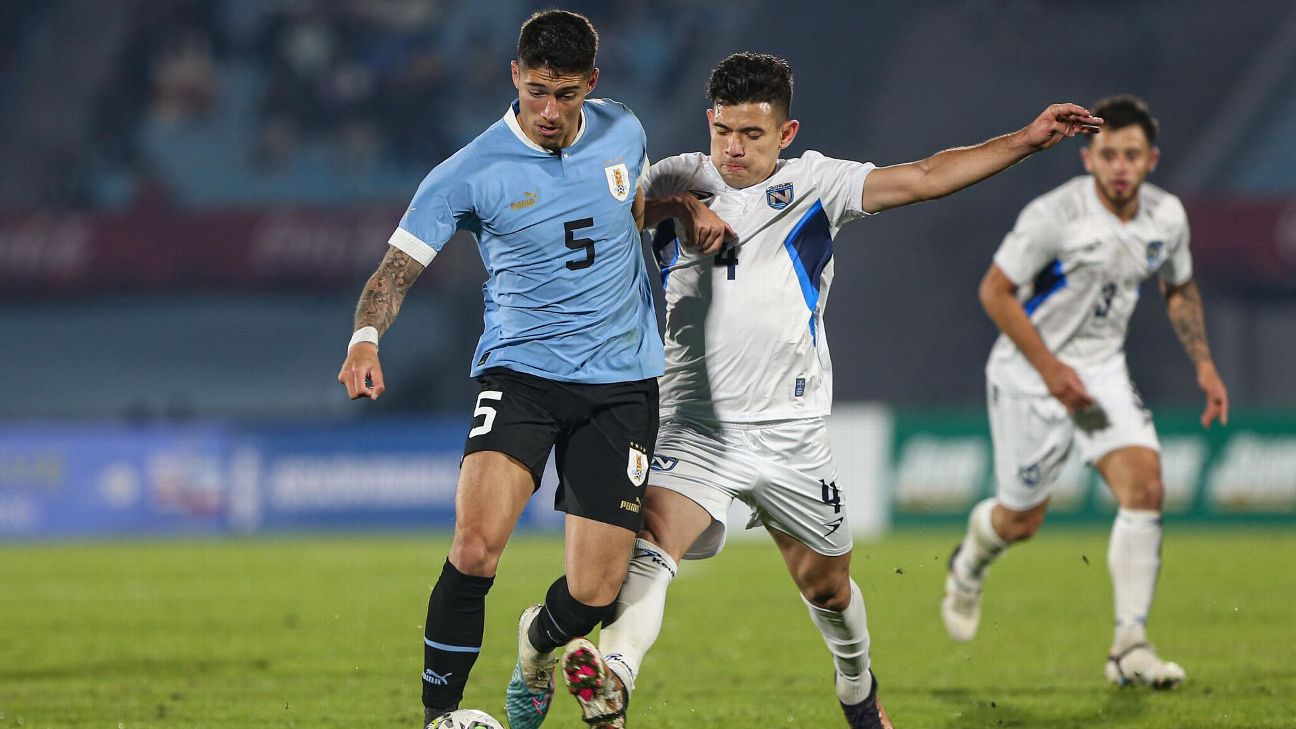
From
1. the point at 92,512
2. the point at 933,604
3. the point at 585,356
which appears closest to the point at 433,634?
the point at 585,356

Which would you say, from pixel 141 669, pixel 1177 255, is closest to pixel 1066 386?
pixel 1177 255

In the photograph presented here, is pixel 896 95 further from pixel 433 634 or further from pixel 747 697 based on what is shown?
pixel 433 634

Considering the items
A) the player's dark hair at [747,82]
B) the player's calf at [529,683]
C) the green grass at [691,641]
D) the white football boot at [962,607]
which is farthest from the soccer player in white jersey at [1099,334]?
the player's calf at [529,683]

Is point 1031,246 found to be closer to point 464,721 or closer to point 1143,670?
point 1143,670

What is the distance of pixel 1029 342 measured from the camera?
22.0ft

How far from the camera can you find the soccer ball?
4.35 metres

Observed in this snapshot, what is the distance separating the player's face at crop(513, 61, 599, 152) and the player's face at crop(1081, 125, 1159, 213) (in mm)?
2944

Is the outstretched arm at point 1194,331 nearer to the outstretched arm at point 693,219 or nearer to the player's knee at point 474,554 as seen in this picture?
the outstretched arm at point 693,219

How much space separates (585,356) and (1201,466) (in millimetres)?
11730

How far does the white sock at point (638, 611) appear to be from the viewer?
4402mm

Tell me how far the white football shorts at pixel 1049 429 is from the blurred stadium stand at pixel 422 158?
38.3 feet

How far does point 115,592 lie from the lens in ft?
36.6

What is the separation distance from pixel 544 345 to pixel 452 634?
912 millimetres

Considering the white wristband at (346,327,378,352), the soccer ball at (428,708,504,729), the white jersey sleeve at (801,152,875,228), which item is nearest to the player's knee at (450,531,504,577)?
the soccer ball at (428,708,504,729)
